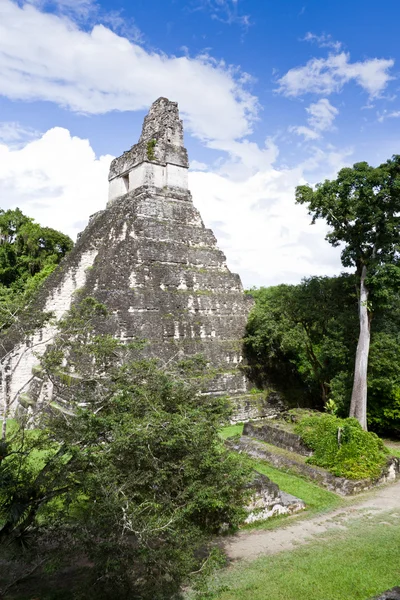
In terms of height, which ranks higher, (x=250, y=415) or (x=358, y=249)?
(x=358, y=249)

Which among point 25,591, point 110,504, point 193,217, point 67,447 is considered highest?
point 193,217

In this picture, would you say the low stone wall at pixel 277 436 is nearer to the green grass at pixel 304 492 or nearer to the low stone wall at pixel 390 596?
the green grass at pixel 304 492

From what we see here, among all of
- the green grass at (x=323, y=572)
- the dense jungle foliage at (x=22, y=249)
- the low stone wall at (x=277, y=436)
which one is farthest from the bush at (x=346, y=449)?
the dense jungle foliage at (x=22, y=249)

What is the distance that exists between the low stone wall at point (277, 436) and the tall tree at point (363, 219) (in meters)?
2.48

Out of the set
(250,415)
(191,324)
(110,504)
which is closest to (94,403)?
(110,504)

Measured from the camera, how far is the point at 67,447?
5340mm

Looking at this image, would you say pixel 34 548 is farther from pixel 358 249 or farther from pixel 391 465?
pixel 358 249

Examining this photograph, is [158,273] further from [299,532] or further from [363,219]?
[299,532]

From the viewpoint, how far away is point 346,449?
32.6 ft

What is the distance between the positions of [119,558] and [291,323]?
11664 mm

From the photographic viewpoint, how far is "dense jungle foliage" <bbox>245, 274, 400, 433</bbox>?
13.3 m

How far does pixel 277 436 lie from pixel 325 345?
158 inches

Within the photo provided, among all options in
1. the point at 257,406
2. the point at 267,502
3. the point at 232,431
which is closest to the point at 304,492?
the point at 267,502

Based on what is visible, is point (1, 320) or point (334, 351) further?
point (334, 351)
